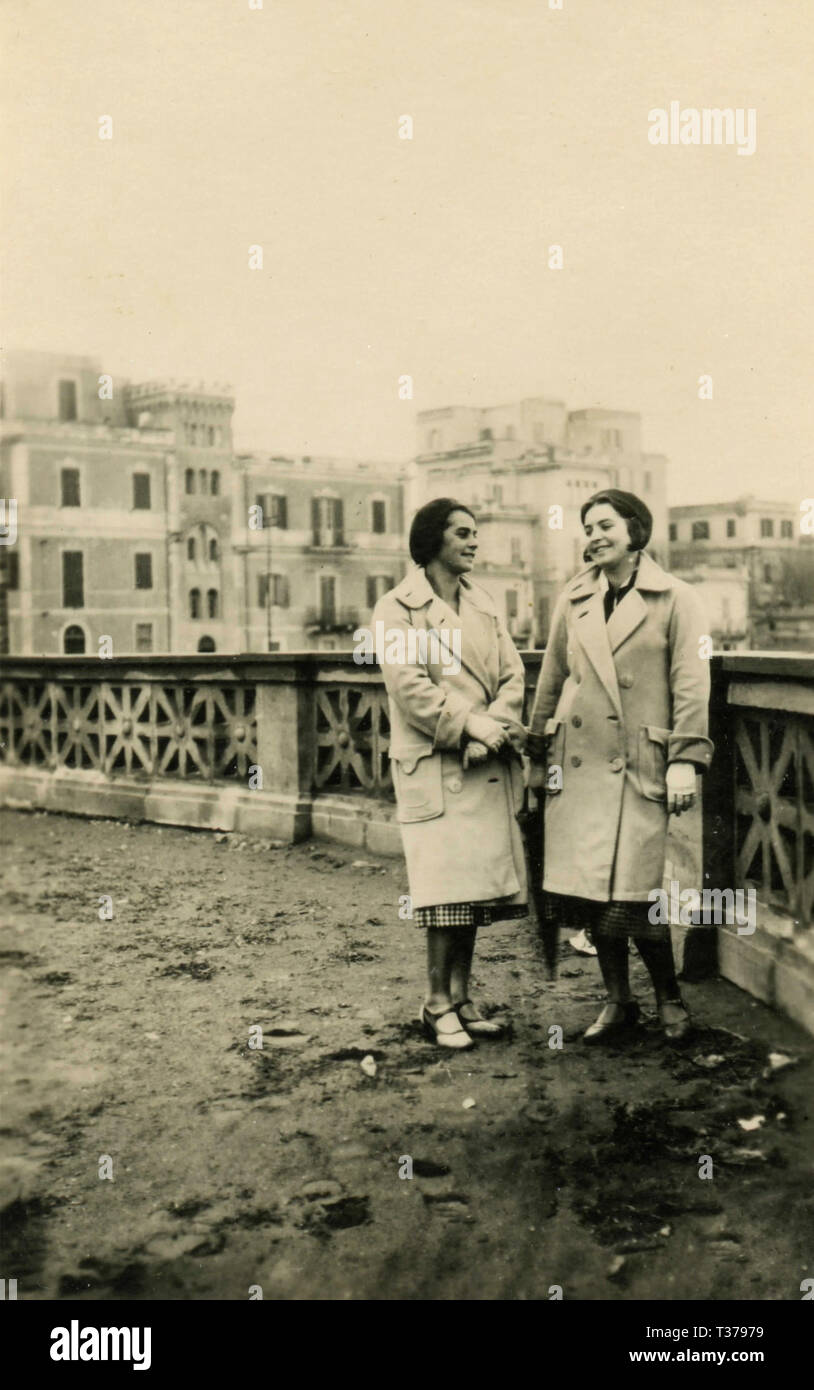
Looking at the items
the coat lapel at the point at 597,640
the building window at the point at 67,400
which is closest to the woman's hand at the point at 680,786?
the coat lapel at the point at 597,640

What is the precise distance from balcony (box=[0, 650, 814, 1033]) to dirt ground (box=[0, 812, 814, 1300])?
40 cm

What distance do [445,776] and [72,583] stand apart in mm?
49203

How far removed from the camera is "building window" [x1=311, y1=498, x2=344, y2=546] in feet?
208

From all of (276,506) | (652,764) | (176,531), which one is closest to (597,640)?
(652,764)

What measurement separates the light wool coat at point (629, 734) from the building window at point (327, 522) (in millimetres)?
59287

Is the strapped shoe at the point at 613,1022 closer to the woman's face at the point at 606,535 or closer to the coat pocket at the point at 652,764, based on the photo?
the coat pocket at the point at 652,764

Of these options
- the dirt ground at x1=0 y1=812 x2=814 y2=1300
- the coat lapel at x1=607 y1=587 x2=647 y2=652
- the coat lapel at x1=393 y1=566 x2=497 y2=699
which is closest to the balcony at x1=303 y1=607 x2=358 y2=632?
the dirt ground at x1=0 y1=812 x2=814 y2=1300

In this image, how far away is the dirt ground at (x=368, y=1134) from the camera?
308 cm

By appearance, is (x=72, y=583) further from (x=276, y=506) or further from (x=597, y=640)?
(x=597, y=640)

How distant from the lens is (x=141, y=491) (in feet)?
176

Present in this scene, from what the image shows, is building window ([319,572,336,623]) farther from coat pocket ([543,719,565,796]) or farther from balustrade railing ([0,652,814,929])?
coat pocket ([543,719,565,796])

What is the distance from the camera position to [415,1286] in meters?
3.00
